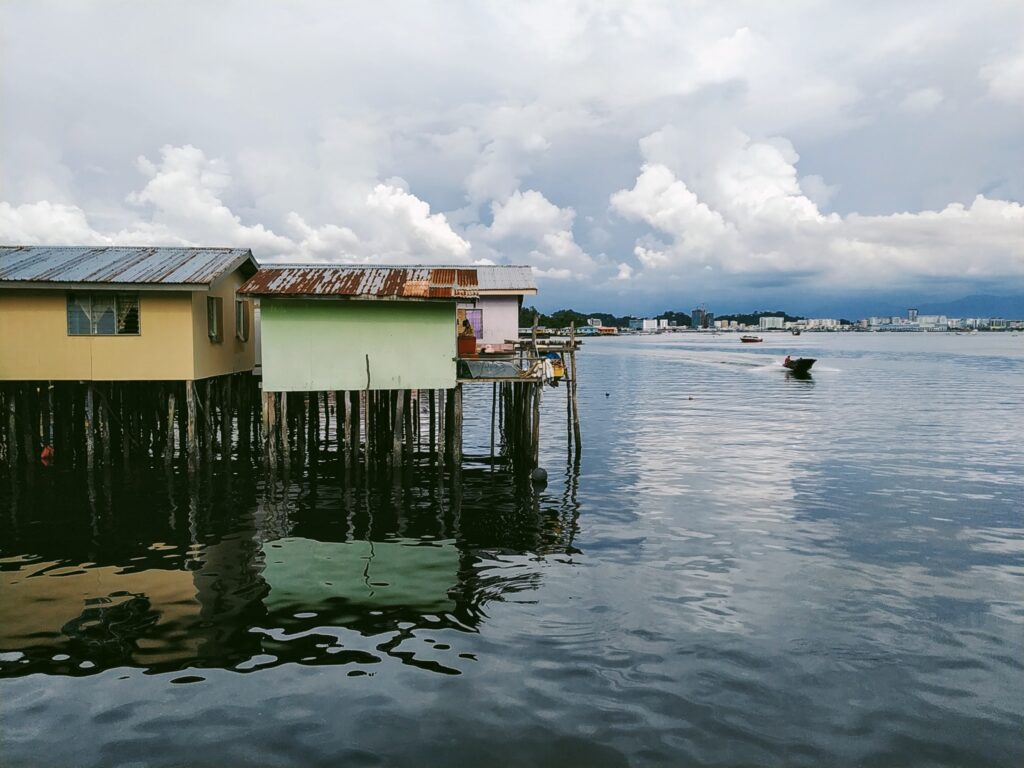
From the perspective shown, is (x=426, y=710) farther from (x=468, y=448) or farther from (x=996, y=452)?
(x=996, y=452)

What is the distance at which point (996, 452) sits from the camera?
27094 mm

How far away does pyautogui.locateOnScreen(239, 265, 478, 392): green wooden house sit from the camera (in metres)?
20.8

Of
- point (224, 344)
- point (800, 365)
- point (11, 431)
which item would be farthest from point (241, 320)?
point (800, 365)

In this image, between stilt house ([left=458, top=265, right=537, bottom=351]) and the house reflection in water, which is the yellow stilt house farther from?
stilt house ([left=458, top=265, right=537, bottom=351])

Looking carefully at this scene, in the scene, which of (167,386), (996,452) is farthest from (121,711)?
(996,452)

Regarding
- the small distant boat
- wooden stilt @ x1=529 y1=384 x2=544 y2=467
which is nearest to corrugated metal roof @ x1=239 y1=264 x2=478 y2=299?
wooden stilt @ x1=529 y1=384 x2=544 y2=467

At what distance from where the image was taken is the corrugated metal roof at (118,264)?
2023cm

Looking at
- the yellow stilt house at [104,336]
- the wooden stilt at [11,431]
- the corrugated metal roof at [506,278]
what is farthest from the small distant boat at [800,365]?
the wooden stilt at [11,431]

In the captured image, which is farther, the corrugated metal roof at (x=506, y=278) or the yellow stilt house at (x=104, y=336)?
the corrugated metal roof at (x=506, y=278)

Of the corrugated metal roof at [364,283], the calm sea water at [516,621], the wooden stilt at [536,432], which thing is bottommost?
the calm sea water at [516,621]

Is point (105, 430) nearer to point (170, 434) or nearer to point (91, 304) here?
point (170, 434)

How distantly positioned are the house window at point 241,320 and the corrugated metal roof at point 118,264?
6.72 ft

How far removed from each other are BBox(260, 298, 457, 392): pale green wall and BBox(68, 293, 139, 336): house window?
3.72 metres

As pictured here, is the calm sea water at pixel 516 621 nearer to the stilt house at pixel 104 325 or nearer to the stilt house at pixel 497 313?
the stilt house at pixel 104 325
